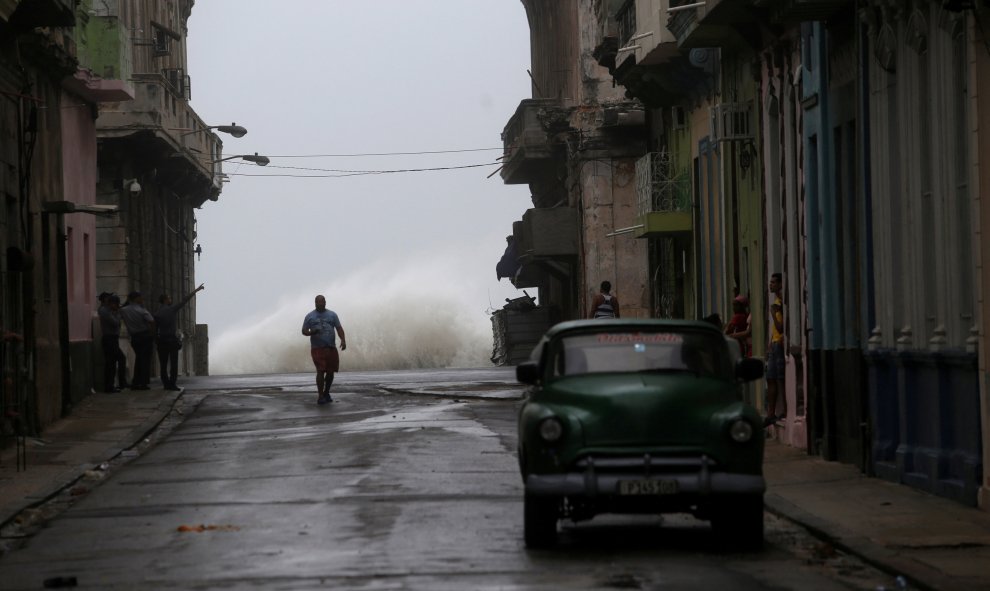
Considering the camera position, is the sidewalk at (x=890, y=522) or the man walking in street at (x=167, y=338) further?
the man walking in street at (x=167, y=338)

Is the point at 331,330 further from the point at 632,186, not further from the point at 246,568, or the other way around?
the point at 246,568

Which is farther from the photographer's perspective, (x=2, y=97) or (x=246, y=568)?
(x=2, y=97)

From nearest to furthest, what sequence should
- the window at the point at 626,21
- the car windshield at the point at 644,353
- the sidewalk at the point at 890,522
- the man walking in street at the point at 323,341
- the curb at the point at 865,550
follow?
1. the curb at the point at 865,550
2. the sidewalk at the point at 890,522
3. the car windshield at the point at 644,353
4. the man walking in street at the point at 323,341
5. the window at the point at 626,21

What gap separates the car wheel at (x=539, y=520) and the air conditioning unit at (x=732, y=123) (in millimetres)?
14482

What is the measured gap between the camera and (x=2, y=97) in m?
25.7

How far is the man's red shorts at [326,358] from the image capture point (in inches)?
Result: 1328

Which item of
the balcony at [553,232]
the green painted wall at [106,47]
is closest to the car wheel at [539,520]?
the green painted wall at [106,47]

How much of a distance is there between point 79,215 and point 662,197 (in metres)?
10.9

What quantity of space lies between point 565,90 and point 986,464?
40105 millimetres

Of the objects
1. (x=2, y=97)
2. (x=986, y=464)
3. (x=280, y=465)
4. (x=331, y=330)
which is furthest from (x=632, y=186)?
(x=986, y=464)

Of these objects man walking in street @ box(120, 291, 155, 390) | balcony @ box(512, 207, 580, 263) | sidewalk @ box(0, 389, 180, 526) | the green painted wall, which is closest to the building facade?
sidewalk @ box(0, 389, 180, 526)

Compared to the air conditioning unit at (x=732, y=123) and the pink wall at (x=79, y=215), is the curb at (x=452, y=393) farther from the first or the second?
the air conditioning unit at (x=732, y=123)

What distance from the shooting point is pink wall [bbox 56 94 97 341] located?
35344 millimetres

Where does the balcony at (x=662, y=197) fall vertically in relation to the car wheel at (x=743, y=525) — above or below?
above
